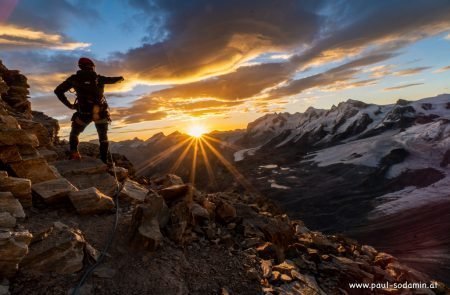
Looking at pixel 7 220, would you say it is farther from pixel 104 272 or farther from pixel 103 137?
pixel 103 137

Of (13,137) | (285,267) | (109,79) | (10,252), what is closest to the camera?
(10,252)

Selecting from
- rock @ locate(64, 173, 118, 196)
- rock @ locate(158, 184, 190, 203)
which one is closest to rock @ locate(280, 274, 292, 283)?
rock @ locate(158, 184, 190, 203)

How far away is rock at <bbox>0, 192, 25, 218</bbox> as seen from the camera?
6.70m

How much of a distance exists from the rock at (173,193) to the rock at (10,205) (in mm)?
3528

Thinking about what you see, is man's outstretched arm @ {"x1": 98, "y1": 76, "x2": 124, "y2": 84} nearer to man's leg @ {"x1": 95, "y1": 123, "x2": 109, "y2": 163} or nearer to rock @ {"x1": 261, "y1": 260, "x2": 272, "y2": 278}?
man's leg @ {"x1": 95, "y1": 123, "x2": 109, "y2": 163}

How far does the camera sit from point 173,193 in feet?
30.8

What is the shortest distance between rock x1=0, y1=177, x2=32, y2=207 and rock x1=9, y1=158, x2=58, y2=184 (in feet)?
4.15

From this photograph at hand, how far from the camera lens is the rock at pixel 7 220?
604 cm

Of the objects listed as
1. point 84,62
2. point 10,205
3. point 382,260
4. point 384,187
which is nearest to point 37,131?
point 84,62

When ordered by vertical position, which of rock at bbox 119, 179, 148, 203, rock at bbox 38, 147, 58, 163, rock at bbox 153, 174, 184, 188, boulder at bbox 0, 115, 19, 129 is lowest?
rock at bbox 153, 174, 184, 188

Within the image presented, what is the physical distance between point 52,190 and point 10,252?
3228mm

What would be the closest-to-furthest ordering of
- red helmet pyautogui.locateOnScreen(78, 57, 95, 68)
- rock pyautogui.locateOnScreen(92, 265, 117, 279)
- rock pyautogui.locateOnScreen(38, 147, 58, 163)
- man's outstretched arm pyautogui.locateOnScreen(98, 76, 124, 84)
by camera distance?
rock pyautogui.locateOnScreen(92, 265, 117, 279), red helmet pyautogui.locateOnScreen(78, 57, 95, 68), man's outstretched arm pyautogui.locateOnScreen(98, 76, 124, 84), rock pyautogui.locateOnScreen(38, 147, 58, 163)

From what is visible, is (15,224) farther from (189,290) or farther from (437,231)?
(437,231)

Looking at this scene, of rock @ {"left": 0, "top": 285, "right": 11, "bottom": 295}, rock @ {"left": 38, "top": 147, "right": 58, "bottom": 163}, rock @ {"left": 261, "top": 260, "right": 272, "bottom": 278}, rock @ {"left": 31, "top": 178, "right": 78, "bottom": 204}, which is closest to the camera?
rock @ {"left": 0, "top": 285, "right": 11, "bottom": 295}
